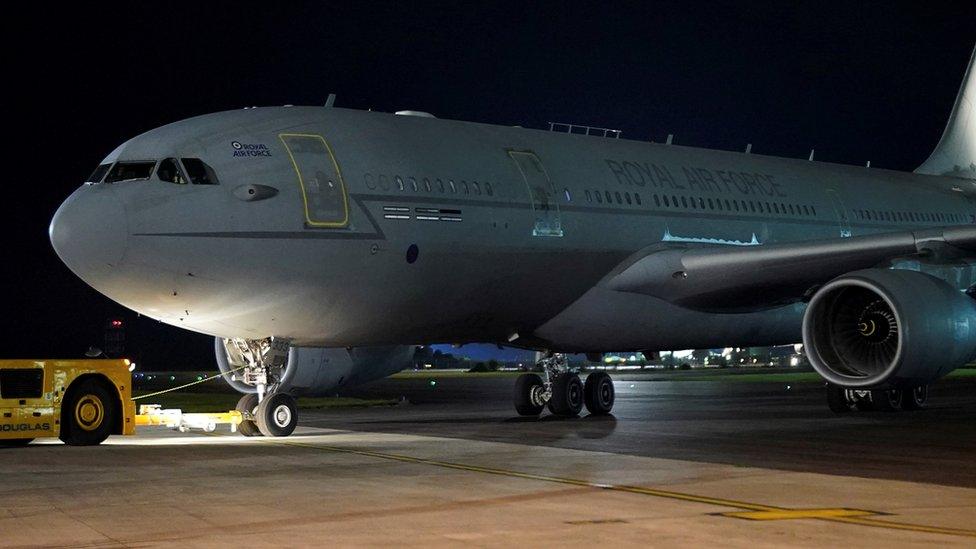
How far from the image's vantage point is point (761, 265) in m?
21.0

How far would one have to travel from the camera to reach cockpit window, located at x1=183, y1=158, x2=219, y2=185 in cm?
1716

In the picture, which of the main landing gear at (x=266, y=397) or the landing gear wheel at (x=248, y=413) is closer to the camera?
the main landing gear at (x=266, y=397)

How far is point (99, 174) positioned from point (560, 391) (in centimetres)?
904

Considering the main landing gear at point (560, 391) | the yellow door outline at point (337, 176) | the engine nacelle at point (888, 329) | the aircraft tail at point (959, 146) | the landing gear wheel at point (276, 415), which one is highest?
the aircraft tail at point (959, 146)

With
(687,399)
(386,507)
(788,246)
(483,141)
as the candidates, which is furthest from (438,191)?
(687,399)

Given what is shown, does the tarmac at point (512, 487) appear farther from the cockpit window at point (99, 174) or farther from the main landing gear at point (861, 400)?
the cockpit window at point (99, 174)

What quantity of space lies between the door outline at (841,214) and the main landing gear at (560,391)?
590cm

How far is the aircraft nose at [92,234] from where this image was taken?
1622 cm

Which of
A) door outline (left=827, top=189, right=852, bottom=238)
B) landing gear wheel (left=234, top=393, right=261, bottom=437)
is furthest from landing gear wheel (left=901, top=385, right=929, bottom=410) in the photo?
landing gear wheel (left=234, top=393, right=261, bottom=437)

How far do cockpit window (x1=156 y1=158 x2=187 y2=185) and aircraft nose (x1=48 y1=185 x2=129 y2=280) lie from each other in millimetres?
731

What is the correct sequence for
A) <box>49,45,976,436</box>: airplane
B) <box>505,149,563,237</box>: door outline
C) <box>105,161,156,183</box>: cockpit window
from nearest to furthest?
<box>49,45,976,436</box>: airplane
<box>105,161,156,183</box>: cockpit window
<box>505,149,563,237</box>: door outline

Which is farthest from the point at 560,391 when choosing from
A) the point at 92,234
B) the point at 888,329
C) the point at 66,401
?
the point at 92,234

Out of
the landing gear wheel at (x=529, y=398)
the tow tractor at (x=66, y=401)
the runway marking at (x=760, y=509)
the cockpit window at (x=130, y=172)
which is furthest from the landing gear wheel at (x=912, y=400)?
the cockpit window at (x=130, y=172)

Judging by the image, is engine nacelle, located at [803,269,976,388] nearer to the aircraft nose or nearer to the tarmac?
the tarmac
